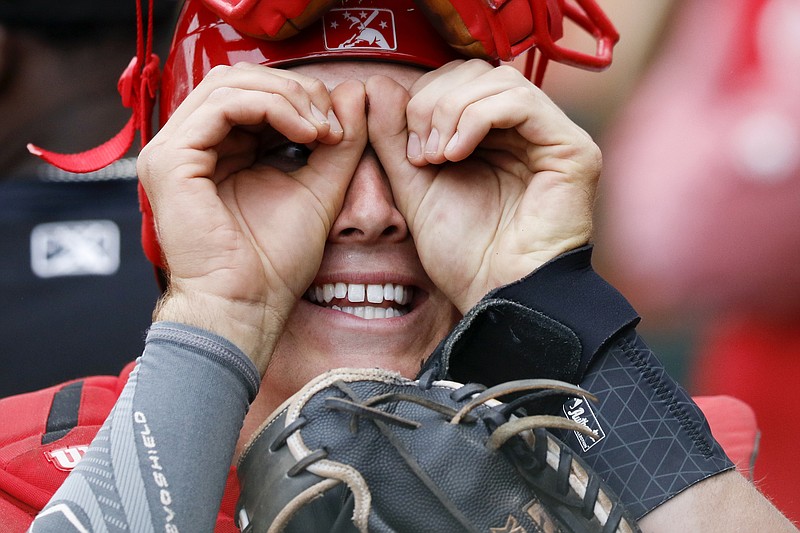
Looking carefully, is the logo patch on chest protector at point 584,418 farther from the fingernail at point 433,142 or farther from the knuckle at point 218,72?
the knuckle at point 218,72

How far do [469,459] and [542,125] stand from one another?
56 cm

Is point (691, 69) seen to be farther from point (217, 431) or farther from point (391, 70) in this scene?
point (217, 431)

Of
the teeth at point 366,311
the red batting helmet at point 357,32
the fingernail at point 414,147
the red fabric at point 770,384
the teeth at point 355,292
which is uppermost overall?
the red batting helmet at point 357,32

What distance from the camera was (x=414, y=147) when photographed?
60.6 inches

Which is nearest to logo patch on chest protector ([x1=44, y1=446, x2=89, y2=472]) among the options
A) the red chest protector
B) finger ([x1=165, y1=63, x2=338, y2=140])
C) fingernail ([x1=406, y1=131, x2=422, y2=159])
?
the red chest protector

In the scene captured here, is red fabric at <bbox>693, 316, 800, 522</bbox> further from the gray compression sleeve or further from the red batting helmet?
the gray compression sleeve

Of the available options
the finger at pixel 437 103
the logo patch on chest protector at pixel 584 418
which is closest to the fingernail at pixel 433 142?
the finger at pixel 437 103

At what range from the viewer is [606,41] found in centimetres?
184

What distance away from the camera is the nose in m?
1.55

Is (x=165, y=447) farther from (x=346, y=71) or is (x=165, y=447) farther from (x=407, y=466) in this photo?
(x=346, y=71)

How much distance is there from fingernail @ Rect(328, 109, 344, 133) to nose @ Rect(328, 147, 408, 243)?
0.29ft

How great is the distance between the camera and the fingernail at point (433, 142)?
58.5 inches

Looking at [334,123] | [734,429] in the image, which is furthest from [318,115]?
[734,429]

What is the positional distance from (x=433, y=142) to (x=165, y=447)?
1.92 ft
